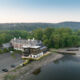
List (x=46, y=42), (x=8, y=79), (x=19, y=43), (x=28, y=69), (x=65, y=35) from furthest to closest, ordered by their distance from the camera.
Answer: (x=65, y=35) < (x=46, y=42) < (x=19, y=43) < (x=28, y=69) < (x=8, y=79)

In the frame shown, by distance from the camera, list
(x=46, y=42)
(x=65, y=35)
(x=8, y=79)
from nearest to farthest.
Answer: (x=8, y=79), (x=46, y=42), (x=65, y=35)


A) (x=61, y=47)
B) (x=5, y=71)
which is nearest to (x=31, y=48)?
(x=5, y=71)

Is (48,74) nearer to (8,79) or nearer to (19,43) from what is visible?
(8,79)

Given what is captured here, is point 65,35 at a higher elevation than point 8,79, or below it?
higher

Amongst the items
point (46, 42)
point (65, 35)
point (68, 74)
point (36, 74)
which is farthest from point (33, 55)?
point (65, 35)

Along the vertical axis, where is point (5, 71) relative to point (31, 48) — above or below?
below

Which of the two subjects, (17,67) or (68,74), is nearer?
(68,74)

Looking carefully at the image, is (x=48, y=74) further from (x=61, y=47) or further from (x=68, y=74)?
(x=61, y=47)

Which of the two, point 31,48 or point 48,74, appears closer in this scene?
point 48,74

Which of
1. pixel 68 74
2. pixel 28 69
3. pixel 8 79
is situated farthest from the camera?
pixel 28 69
